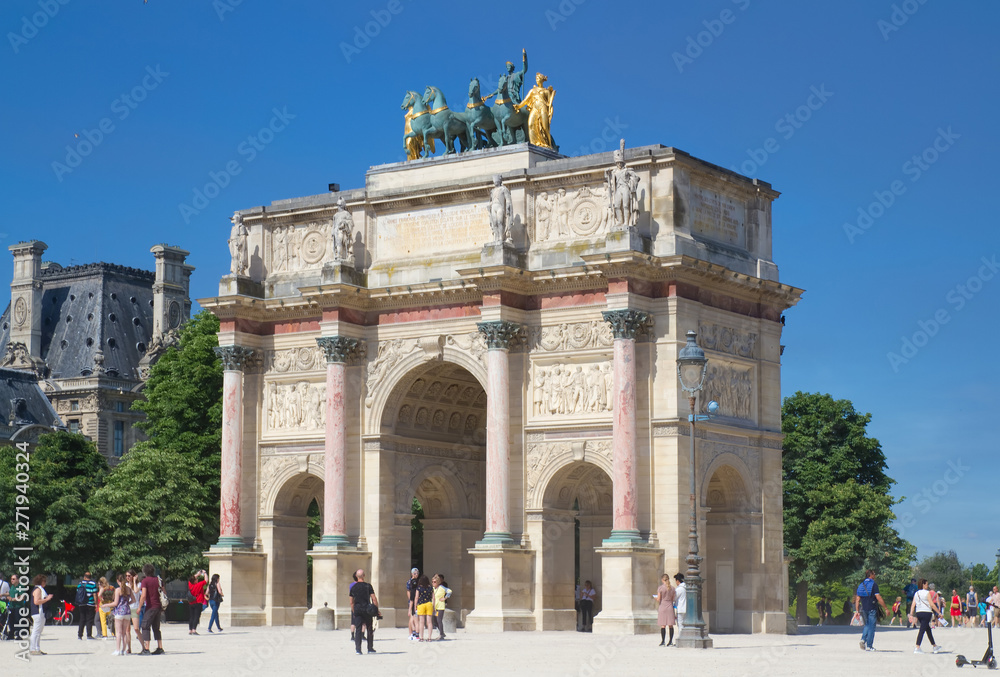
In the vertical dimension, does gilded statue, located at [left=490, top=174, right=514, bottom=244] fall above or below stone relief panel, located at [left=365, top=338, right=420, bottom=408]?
above

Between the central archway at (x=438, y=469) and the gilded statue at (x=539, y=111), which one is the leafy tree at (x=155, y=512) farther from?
the gilded statue at (x=539, y=111)

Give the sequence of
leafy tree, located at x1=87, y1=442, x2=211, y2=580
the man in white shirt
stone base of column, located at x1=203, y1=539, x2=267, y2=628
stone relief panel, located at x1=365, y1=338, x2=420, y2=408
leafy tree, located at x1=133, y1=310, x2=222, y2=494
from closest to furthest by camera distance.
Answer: the man in white shirt < stone relief panel, located at x1=365, y1=338, x2=420, y2=408 < stone base of column, located at x1=203, y1=539, x2=267, y2=628 < leafy tree, located at x1=87, y1=442, x2=211, y2=580 < leafy tree, located at x1=133, y1=310, x2=222, y2=494

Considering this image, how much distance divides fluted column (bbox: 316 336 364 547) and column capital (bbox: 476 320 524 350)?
529cm

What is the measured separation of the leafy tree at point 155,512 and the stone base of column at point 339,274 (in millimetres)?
17438

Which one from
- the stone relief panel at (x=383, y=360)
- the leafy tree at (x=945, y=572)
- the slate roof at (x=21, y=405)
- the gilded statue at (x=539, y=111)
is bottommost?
the leafy tree at (x=945, y=572)

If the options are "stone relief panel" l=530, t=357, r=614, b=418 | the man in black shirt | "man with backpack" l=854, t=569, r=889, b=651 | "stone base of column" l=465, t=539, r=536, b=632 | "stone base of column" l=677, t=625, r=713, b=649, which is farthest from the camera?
"stone relief panel" l=530, t=357, r=614, b=418

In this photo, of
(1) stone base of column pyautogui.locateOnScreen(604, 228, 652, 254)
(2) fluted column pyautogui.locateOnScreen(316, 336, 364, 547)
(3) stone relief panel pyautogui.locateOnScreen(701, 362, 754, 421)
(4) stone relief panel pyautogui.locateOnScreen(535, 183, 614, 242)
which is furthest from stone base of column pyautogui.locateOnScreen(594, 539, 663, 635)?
(2) fluted column pyautogui.locateOnScreen(316, 336, 364, 547)

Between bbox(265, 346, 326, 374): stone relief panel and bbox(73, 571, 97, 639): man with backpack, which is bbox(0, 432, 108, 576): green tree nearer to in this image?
bbox(265, 346, 326, 374): stone relief panel

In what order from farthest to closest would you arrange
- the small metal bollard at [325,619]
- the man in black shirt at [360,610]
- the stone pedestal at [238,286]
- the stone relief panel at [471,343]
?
the stone pedestal at [238,286]
the stone relief panel at [471,343]
the small metal bollard at [325,619]
the man in black shirt at [360,610]

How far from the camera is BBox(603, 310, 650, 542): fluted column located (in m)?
46.4

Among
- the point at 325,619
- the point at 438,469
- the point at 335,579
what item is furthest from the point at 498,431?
the point at 325,619

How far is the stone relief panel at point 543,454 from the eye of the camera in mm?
48656

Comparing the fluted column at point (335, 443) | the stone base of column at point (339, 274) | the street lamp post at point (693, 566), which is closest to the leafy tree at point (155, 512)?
the fluted column at point (335, 443)

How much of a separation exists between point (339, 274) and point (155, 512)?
2027 cm
